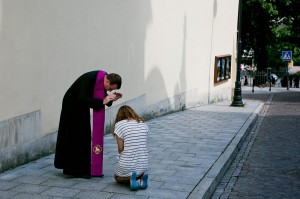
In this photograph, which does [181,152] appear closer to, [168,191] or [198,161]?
[198,161]

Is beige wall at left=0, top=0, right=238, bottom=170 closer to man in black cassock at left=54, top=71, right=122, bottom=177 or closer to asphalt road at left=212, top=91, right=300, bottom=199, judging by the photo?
man in black cassock at left=54, top=71, right=122, bottom=177

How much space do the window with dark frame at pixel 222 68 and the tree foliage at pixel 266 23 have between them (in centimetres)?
1655

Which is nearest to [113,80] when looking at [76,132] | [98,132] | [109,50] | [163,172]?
[98,132]

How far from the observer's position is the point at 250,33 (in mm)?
40781

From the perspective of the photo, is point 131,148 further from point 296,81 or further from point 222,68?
point 296,81

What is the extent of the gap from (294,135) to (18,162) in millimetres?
7453

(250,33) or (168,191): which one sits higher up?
(250,33)

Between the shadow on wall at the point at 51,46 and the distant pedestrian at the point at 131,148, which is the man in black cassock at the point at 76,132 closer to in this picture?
the distant pedestrian at the point at 131,148

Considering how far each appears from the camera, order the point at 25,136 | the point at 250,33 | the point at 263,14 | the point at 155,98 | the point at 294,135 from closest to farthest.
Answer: the point at 25,136, the point at 294,135, the point at 155,98, the point at 263,14, the point at 250,33

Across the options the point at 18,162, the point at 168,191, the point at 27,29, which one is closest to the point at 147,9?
the point at 27,29

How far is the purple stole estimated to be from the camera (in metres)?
5.65

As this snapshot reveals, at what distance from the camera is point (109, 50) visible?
9.62m

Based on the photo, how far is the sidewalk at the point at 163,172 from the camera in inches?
203

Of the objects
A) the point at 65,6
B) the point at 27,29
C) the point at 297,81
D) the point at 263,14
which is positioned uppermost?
the point at 263,14
